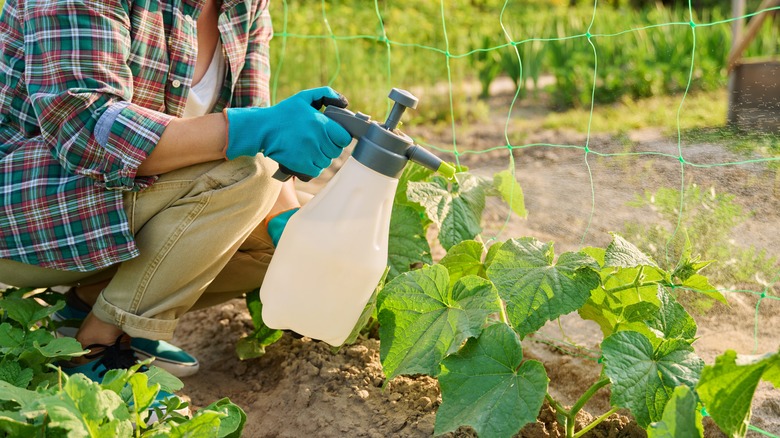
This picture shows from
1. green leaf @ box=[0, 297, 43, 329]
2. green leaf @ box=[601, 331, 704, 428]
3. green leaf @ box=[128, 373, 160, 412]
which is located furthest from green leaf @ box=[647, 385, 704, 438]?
green leaf @ box=[0, 297, 43, 329]

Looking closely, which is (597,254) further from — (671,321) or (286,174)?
(286,174)

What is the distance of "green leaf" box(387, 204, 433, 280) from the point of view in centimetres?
197

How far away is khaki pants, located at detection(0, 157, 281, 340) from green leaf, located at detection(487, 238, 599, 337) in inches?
22.0

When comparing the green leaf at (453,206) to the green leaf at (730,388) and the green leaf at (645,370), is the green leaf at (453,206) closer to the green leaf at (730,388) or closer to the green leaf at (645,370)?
the green leaf at (645,370)

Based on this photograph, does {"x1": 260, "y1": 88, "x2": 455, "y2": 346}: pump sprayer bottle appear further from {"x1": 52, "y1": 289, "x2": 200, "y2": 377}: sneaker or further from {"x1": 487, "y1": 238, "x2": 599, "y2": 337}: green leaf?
{"x1": 52, "y1": 289, "x2": 200, "y2": 377}: sneaker

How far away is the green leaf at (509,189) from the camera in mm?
2080

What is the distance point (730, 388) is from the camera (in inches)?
51.9

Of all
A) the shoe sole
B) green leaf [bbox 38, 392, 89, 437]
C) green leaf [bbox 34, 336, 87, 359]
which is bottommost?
the shoe sole

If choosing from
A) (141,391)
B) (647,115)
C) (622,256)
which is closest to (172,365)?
(141,391)

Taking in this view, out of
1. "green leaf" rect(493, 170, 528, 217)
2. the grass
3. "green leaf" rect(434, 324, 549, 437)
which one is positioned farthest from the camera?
the grass

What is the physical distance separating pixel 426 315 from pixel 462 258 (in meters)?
Answer: 0.25

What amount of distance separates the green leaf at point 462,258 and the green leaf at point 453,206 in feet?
0.17

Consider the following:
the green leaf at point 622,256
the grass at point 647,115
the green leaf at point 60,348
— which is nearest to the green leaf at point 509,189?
the green leaf at point 622,256

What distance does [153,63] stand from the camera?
172 centimetres
